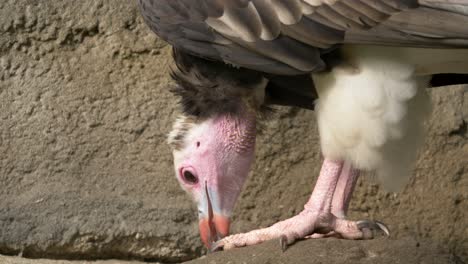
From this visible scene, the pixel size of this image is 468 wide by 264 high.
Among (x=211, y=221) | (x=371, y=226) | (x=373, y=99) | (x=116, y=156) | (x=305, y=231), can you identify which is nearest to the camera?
(x=373, y=99)

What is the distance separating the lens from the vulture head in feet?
11.5

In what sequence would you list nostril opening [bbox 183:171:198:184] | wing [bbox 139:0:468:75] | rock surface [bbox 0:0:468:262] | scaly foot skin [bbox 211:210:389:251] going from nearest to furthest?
1. wing [bbox 139:0:468:75]
2. scaly foot skin [bbox 211:210:389:251]
3. nostril opening [bbox 183:171:198:184]
4. rock surface [bbox 0:0:468:262]

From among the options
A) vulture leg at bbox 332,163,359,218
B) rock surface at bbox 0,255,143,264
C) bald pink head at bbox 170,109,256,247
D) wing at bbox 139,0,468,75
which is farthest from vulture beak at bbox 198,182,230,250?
rock surface at bbox 0,255,143,264

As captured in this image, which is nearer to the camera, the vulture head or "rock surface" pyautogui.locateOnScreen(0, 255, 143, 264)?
the vulture head

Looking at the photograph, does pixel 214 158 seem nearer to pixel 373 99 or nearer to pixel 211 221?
pixel 211 221

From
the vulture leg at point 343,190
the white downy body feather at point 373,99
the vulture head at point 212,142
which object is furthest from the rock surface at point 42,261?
the white downy body feather at point 373,99

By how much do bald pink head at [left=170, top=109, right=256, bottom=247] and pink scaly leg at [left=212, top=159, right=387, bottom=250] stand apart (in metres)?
0.25

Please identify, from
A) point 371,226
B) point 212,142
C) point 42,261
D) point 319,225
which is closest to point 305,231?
point 319,225

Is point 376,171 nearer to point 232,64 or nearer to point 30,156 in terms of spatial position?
point 232,64

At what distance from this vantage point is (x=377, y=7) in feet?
10.4

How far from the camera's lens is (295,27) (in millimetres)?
3223

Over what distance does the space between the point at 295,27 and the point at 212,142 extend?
0.52m

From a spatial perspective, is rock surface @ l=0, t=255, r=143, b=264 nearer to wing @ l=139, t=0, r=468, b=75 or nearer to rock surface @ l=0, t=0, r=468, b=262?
→ rock surface @ l=0, t=0, r=468, b=262

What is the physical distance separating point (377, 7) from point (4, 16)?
1465 millimetres
